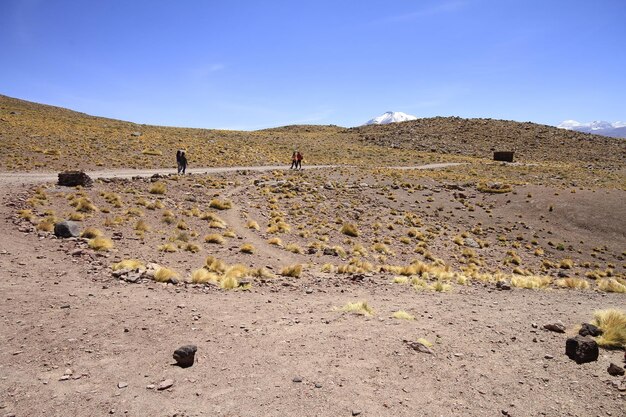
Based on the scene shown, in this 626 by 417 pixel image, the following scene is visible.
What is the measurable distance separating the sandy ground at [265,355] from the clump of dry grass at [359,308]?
0.28m

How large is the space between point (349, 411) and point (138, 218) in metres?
15.9

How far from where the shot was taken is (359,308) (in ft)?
34.1

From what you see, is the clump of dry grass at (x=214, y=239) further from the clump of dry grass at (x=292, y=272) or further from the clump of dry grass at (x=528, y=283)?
the clump of dry grass at (x=528, y=283)

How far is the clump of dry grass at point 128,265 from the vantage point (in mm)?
11976

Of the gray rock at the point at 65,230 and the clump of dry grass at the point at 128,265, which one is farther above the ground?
the gray rock at the point at 65,230

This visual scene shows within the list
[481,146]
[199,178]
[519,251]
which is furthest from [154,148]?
[481,146]

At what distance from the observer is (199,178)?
30.3m

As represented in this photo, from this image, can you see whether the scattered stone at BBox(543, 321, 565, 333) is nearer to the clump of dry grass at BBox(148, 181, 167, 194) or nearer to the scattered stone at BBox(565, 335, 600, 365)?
the scattered stone at BBox(565, 335, 600, 365)

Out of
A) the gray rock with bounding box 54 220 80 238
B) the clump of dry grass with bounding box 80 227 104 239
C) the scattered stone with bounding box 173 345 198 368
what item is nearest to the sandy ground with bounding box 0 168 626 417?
the scattered stone with bounding box 173 345 198 368

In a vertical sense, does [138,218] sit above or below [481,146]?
below

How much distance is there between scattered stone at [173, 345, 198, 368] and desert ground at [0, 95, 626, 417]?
10 centimetres

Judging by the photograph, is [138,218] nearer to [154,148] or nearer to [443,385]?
[443,385]

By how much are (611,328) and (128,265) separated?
1350 centimetres

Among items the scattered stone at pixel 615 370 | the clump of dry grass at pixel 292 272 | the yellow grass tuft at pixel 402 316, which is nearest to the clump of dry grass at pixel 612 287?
the scattered stone at pixel 615 370
